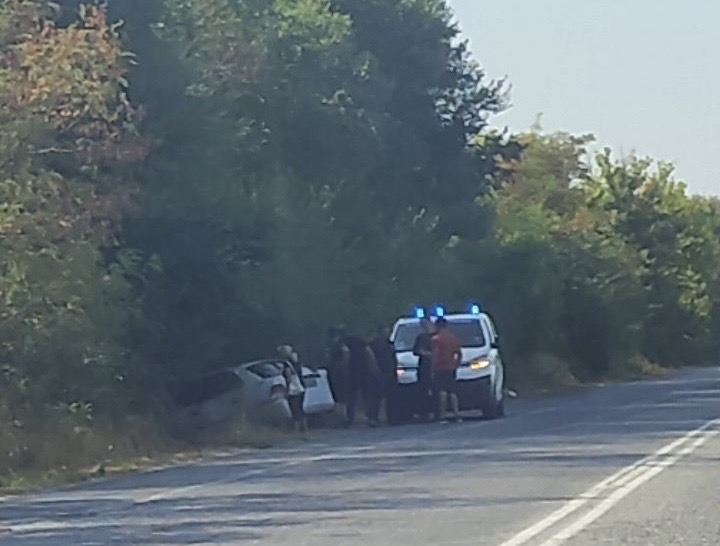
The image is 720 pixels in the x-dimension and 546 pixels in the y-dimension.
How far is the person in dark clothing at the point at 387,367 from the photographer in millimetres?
33344

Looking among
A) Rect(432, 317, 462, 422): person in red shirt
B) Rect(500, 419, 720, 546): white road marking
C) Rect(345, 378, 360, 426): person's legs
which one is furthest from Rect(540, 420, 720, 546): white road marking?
Rect(345, 378, 360, 426): person's legs

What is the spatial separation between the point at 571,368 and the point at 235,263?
102ft

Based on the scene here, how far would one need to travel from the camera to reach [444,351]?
3316cm

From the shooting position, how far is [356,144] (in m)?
42.6

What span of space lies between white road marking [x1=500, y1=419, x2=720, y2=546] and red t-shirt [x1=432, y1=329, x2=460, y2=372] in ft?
17.4

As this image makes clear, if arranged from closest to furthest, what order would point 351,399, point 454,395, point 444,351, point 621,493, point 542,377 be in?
point 621,493
point 444,351
point 351,399
point 454,395
point 542,377

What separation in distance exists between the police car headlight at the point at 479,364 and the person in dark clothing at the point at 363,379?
67.8 inches

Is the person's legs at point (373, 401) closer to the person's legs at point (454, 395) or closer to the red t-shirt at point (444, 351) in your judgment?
the red t-shirt at point (444, 351)

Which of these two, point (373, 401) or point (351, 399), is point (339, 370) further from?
point (373, 401)

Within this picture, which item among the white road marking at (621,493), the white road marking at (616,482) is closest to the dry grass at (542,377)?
the white road marking at (616,482)

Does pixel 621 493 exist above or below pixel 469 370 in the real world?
below

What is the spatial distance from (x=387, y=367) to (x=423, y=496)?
14.4 metres

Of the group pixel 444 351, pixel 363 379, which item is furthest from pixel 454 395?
pixel 363 379

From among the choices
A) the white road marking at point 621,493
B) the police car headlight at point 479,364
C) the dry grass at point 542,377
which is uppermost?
the dry grass at point 542,377
